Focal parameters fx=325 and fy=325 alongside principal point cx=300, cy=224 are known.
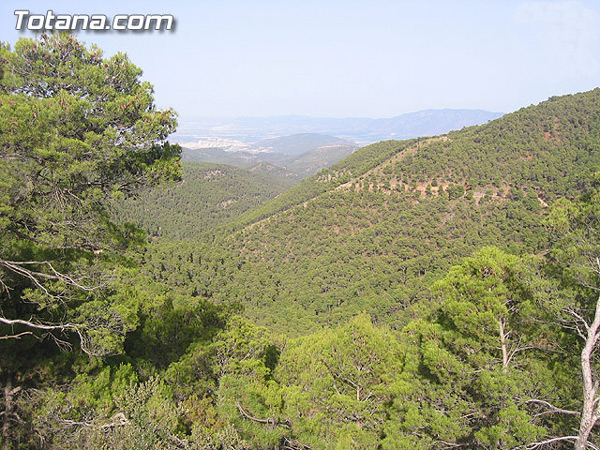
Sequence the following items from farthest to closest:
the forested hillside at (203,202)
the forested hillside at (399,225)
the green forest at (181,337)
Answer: the forested hillside at (203,202) → the forested hillside at (399,225) → the green forest at (181,337)

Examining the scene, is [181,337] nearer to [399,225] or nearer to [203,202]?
[399,225]

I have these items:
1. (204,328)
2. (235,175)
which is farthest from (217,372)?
(235,175)

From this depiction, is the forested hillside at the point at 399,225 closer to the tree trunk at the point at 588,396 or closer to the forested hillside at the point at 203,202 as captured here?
the tree trunk at the point at 588,396

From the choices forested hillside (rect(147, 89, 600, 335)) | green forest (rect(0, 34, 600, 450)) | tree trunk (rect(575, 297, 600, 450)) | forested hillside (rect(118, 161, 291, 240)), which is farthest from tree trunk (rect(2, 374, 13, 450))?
forested hillside (rect(118, 161, 291, 240))

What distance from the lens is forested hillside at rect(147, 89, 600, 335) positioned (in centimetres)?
4506

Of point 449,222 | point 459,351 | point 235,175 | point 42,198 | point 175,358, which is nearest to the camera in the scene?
point 42,198

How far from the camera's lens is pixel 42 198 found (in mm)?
5852

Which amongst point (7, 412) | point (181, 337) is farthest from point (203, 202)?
point (7, 412)

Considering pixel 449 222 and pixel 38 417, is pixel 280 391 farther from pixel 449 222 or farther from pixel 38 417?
pixel 449 222

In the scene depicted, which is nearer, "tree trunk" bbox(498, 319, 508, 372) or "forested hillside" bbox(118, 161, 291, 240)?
"tree trunk" bbox(498, 319, 508, 372)

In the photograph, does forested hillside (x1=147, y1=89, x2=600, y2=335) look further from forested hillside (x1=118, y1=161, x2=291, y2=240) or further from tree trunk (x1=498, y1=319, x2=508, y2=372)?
forested hillside (x1=118, y1=161, x2=291, y2=240)

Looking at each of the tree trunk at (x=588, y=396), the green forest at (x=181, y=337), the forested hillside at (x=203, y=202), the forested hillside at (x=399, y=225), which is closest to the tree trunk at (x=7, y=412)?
the green forest at (x=181, y=337)

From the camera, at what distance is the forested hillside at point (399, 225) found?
45.1 metres

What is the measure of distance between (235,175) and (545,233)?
6516 inches
